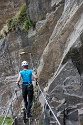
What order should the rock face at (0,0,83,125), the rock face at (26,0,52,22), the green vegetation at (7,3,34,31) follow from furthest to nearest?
the green vegetation at (7,3,34,31), the rock face at (26,0,52,22), the rock face at (0,0,83,125)

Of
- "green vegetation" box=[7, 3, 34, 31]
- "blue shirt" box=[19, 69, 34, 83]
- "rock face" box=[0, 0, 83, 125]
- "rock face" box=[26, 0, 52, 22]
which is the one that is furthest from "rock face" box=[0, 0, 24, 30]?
"blue shirt" box=[19, 69, 34, 83]

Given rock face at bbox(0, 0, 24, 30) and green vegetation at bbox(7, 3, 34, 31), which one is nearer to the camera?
green vegetation at bbox(7, 3, 34, 31)

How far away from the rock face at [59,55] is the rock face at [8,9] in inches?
371

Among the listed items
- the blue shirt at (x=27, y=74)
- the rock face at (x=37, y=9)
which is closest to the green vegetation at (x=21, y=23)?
the rock face at (x=37, y=9)

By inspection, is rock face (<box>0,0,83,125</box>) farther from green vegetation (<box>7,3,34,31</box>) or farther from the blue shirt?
the blue shirt

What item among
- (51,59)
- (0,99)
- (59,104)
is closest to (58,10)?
(51,59)

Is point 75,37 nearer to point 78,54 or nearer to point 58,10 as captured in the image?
point 78,54

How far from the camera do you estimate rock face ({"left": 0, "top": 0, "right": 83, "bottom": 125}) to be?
444 inches

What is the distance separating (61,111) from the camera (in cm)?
1095

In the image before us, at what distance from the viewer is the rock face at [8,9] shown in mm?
32875

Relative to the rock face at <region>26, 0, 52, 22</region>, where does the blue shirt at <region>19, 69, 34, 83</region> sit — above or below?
below

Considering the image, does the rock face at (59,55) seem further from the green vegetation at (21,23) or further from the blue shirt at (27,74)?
the blue shirt at (27,74)

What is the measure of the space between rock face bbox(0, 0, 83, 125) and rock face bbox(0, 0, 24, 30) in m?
9.42

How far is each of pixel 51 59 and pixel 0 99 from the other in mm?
6790
